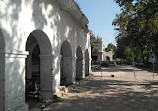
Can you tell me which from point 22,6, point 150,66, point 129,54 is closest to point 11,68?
point 22,6

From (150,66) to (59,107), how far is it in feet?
89.2

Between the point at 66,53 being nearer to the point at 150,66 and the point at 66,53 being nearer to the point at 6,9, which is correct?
the point at 6,9

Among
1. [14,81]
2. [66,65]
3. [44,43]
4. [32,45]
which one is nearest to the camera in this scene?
[14,81]

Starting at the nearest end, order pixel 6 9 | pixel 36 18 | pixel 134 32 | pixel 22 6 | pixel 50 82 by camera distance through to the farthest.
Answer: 1. pixel 6 9
2. pixel 22 6
3. pixel 36 18
4. pixel 50 82
5. pixel 134 32

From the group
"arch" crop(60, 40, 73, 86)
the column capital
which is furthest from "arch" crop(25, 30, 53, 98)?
"arch" crop(60, 40, 73, 86)

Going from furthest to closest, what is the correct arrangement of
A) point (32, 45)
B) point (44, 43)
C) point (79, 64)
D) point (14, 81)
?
1. point (79, 64)
2. point (32, 45)
3. point (44, 43)
4. point (14, 81)

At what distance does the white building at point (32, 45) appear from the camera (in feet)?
11.4

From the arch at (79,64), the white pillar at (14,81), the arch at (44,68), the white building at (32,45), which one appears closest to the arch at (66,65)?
the white building at (32,45)

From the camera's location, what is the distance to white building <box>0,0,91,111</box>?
3.48 m

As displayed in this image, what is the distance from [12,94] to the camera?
368 cm

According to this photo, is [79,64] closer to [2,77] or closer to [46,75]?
[46,75]

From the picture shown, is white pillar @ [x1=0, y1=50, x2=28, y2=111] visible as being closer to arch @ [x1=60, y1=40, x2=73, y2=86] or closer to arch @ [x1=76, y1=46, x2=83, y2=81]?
arch @ [x1=60, y1=40, x2=73, y2=86]

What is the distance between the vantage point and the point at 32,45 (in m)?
8.05

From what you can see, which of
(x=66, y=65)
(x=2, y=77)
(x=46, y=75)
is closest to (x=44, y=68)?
(x=46, y=75)
